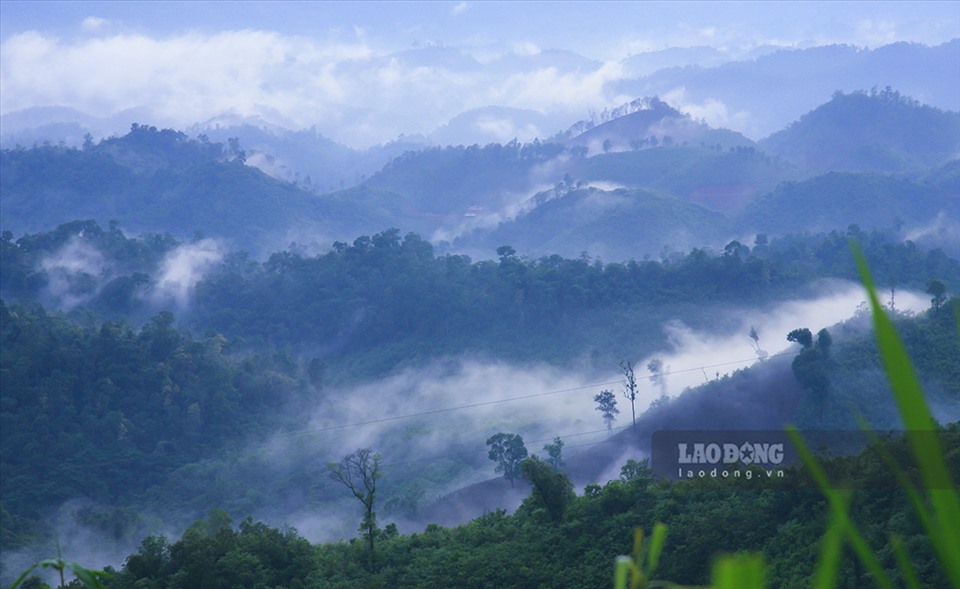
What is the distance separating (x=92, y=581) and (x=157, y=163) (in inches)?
4267

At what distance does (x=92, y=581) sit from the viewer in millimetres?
1795

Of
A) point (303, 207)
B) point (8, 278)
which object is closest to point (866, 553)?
point (8, 278)

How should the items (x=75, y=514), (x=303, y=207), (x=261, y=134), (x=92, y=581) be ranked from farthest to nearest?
(x=261, y=134) < (x=303, y=207) < (x=75, y=514) < (x=92, y=581)

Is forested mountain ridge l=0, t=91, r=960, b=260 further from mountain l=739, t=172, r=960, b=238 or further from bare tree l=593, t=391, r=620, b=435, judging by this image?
bare tree l=593, t=391, r=620, b=435

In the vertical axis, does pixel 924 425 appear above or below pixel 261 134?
below

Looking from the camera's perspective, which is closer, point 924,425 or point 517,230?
point 924,425

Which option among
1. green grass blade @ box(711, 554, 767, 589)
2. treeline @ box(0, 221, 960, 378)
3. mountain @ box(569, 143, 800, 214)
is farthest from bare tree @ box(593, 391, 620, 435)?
mountain @ box(569, 143, 800, 214)

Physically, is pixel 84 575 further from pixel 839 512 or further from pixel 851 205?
pixel 851 205

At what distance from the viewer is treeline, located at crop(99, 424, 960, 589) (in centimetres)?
1336

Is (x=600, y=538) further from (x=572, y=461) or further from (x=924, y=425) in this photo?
(x=572, y=461)

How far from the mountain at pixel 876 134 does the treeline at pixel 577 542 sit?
10202 cm

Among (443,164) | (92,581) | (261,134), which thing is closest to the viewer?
(92,581)

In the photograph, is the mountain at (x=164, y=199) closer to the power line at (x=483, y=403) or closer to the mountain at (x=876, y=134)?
the power line at (x=483, y=403)

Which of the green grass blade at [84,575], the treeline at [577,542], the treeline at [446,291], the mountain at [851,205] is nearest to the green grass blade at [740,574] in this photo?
the green grass blade at [84,575]
